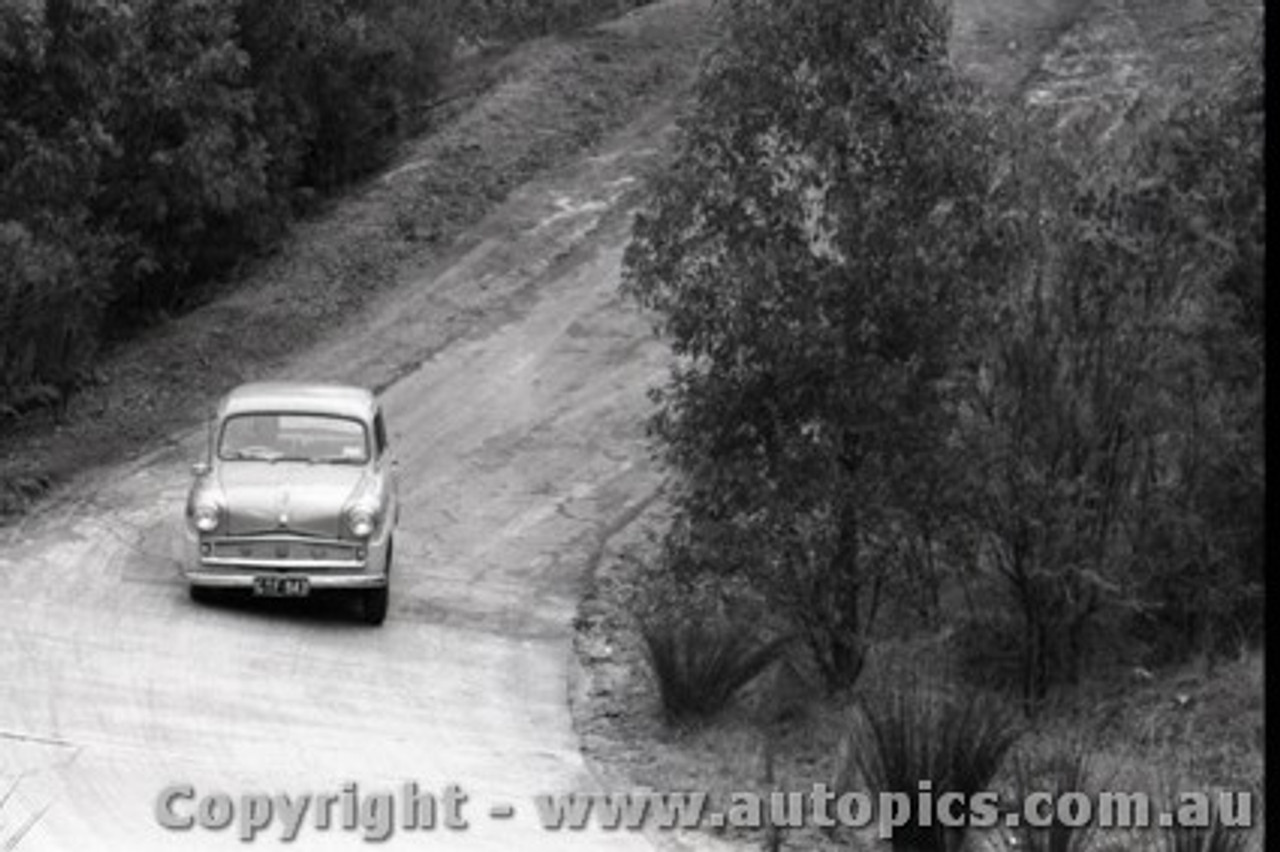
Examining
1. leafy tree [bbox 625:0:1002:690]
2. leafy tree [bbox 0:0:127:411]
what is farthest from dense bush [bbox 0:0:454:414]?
leafy tree [bbox 625:0:1002:690]

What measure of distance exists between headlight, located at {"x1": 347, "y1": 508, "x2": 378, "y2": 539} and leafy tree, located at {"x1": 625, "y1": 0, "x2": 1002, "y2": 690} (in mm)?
2727

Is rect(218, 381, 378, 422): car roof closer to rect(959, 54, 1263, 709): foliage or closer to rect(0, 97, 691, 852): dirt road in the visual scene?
Result: rect(0, 97, 691, 852): dirt road

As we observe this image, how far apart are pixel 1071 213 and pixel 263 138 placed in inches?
531

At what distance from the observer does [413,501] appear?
68.5ft

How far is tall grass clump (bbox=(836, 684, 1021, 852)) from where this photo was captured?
11.9m

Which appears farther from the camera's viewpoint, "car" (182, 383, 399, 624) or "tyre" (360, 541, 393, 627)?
"tyre" (360, 541, 393, 627)

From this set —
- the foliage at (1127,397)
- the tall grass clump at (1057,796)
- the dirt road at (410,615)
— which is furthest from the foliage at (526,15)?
the tall grass clump at (1057,796)

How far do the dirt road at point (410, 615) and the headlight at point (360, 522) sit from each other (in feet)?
2.78

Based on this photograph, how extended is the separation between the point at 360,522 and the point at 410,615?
4.36ft

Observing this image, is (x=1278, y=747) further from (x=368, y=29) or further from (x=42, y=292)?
(x=368, y=29)

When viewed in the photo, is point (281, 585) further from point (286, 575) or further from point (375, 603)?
point (375, 603)

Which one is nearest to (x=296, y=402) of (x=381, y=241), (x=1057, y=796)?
(x=1057, y=796)

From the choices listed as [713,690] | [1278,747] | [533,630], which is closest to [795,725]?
[713,690]

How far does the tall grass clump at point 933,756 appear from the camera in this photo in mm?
11914
